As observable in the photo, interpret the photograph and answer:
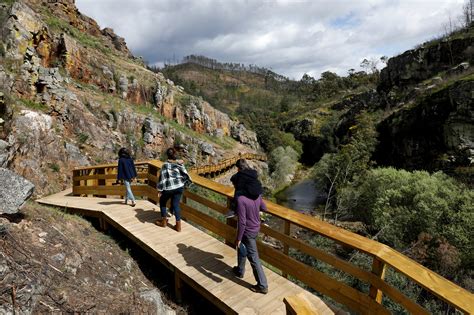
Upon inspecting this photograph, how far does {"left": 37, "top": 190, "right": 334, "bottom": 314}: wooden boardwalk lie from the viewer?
3.90 metres

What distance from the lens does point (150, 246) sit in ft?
16.9

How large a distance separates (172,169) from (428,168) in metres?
28.8

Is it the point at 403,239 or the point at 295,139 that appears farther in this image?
the point at 295,139

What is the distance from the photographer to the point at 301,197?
126ft

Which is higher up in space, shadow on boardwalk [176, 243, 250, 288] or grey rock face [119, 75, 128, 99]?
grey rock face [119, 75, 128, 99]

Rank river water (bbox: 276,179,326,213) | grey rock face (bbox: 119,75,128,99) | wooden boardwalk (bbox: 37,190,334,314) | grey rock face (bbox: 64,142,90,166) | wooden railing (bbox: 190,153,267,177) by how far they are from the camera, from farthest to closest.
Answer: river water (bbox: 276,179,326,213), grey rock face (bbox: 119,75,128,99), wooden railing (bbox: 190,153,267,177), grey rock face (bbox: 64,142,90,166), wooden boardwalk (bbox: 37,190,334,314)

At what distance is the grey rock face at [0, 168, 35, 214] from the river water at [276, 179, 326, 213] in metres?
28.9

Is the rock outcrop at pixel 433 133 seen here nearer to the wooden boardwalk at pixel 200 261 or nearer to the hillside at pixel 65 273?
the wooden boardwalk at pixel 200 261

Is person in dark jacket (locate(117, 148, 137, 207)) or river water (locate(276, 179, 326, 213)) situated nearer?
person in dark jacket (locate(117, 148, 137, 207))

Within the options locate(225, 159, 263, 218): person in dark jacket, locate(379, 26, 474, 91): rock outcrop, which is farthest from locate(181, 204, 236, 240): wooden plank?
locate(379, 26, 474, 91): rock outcrop

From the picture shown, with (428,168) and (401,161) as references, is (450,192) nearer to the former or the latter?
(428,168)

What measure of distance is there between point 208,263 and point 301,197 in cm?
3502

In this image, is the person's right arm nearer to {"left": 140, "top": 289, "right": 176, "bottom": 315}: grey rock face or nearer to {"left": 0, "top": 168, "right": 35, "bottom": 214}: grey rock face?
{"left": 140, "top": 289, "right": 176, "bottom": 315}: grey rock face

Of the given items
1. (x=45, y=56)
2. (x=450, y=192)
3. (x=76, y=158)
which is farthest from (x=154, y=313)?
(x=45, y=56)
